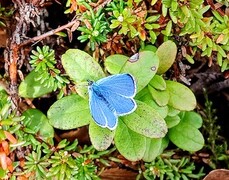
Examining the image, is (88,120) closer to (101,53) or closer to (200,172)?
(101,53)

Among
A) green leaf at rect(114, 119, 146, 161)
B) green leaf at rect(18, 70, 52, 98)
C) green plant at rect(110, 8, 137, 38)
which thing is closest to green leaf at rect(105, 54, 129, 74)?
green plant at rect(110, 8, 137, 38)

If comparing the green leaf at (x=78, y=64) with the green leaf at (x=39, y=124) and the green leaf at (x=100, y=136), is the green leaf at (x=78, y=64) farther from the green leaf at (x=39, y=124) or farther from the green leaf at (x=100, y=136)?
the green leaf at (x=39, y=124)

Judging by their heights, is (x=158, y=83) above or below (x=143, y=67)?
below

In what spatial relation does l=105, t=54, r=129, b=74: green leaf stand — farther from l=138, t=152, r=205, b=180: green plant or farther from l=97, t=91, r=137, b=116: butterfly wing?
l=138, t=152, r=205, b=180: green plant

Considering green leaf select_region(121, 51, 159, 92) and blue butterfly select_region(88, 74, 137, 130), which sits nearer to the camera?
blue butterfly select_region(88, 74, 137, 130)

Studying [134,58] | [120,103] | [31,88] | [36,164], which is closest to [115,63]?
[134,58]

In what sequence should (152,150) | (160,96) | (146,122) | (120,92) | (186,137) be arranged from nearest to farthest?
1. (120,92)
2. (146,122)
3. (160,96)
4. (152,150)
5. (186,137)

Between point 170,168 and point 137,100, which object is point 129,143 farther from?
point 170,168

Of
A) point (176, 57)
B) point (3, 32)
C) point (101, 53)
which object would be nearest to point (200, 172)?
point (176, 57)
